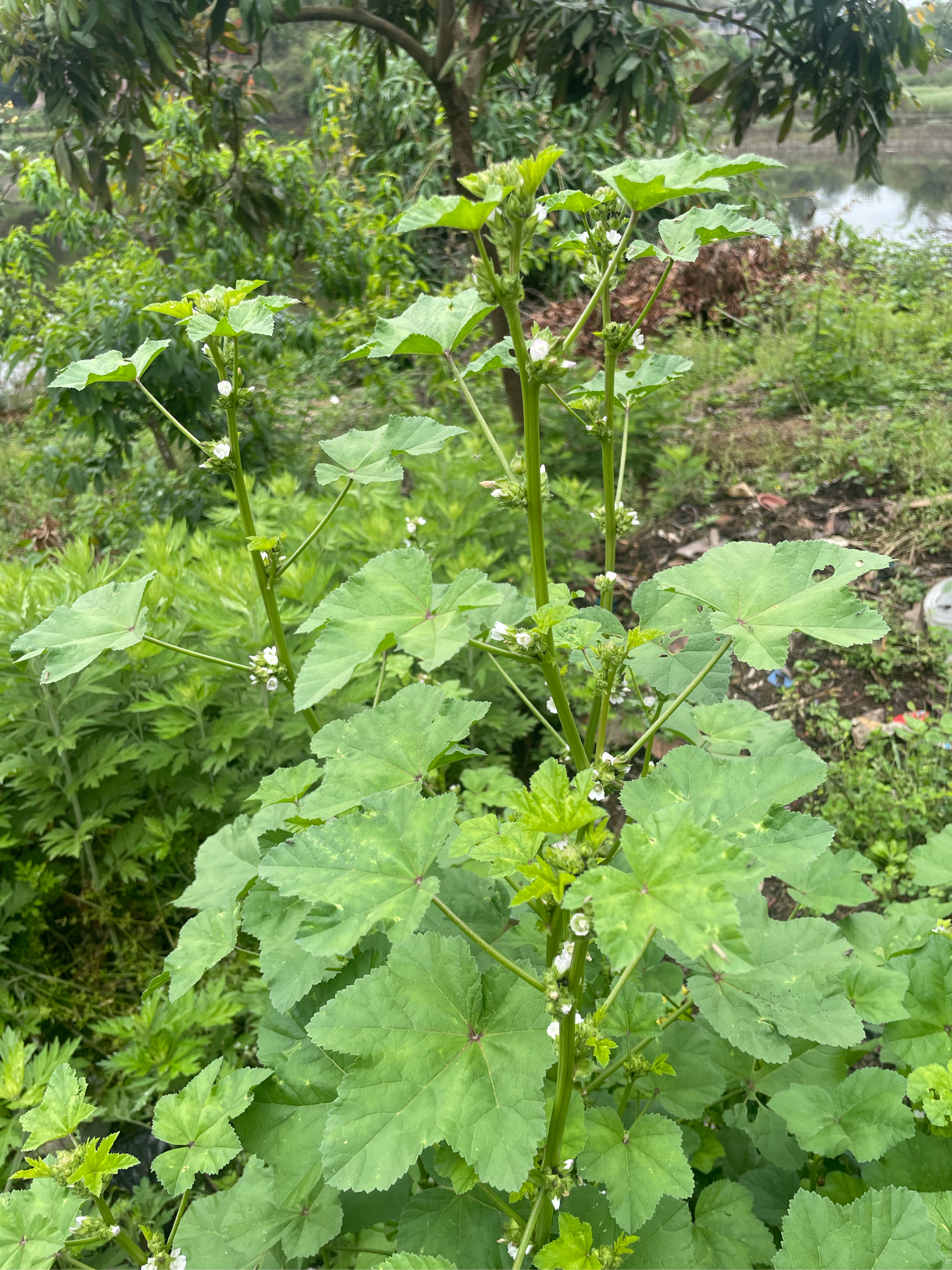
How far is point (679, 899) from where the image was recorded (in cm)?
68

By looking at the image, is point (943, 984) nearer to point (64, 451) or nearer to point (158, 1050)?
point (158, 1050)

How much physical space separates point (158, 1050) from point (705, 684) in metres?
1.60

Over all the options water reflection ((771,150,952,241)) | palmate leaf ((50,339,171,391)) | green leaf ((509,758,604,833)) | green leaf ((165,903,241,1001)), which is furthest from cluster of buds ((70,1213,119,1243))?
water reflection ((771,150,952,241))

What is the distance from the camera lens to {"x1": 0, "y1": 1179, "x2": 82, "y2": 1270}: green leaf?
98 centimetres

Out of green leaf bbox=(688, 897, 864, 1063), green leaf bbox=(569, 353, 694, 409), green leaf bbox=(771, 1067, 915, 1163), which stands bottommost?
green leaf bbox=(771, 1067, 915, 1163)

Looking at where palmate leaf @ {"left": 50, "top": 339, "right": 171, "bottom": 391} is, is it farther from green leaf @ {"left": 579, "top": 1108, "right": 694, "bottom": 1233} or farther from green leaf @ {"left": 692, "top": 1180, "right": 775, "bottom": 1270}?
green leaf @ {"left": 692, "top": 1180, "right": 775, "bottom": 1270}

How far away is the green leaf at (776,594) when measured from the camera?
91 centimetres

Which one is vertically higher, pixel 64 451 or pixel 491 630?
pixel 491 630

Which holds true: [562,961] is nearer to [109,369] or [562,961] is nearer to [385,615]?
[385,615]

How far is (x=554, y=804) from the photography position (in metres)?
0.81

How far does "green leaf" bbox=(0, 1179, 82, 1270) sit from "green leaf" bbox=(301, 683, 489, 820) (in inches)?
24.6

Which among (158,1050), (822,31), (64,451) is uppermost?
(822,31)

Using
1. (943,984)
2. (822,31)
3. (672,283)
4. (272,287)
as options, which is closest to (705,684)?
(943,984)

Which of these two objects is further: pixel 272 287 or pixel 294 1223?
pixel 272 287
